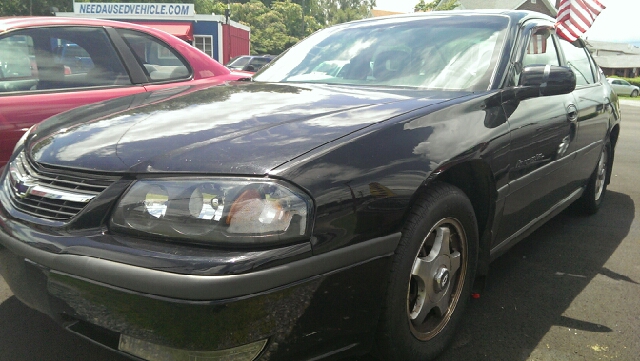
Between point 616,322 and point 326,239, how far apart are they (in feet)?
6.21

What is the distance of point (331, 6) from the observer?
96750 mm

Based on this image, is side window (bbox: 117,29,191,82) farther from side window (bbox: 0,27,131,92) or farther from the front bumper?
the front bumper

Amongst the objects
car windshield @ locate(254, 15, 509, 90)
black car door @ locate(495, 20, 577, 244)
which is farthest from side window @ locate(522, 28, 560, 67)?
car windshield @ locate(254, 15, 509, 90)

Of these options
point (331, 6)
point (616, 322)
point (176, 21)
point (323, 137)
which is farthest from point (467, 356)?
point (331, 6)

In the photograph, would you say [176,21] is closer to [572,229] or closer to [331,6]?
[572,229]

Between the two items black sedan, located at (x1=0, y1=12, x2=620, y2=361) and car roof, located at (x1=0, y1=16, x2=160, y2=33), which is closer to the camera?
black sedan, located at (x1=0, y1=12, x2=620, y2=361)

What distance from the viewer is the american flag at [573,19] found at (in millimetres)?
3855

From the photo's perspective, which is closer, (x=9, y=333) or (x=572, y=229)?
(x=9, y=333)

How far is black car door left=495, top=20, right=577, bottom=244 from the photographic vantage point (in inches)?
107

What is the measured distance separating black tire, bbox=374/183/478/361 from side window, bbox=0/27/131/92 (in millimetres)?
2810

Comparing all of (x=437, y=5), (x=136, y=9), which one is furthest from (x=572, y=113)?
(x=437, y=5)

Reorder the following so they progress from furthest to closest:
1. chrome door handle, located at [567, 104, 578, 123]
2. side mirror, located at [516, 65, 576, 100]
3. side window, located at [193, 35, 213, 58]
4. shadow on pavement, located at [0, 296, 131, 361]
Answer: side window, located at [193, 35, 213, 58] → chrome door handle, located at [567, 104, 578, 123] → side mirror, located at [516, 65, 576, 100] → shadow on pavement, located at [0, 296, 131, 361]

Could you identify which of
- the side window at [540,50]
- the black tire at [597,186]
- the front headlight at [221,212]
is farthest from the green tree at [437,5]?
the front headlight at [221,212]

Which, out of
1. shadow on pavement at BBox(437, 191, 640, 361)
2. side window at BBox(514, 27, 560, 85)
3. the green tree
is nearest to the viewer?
shadow on pavement at BBox(437, 191, 640, 361)
